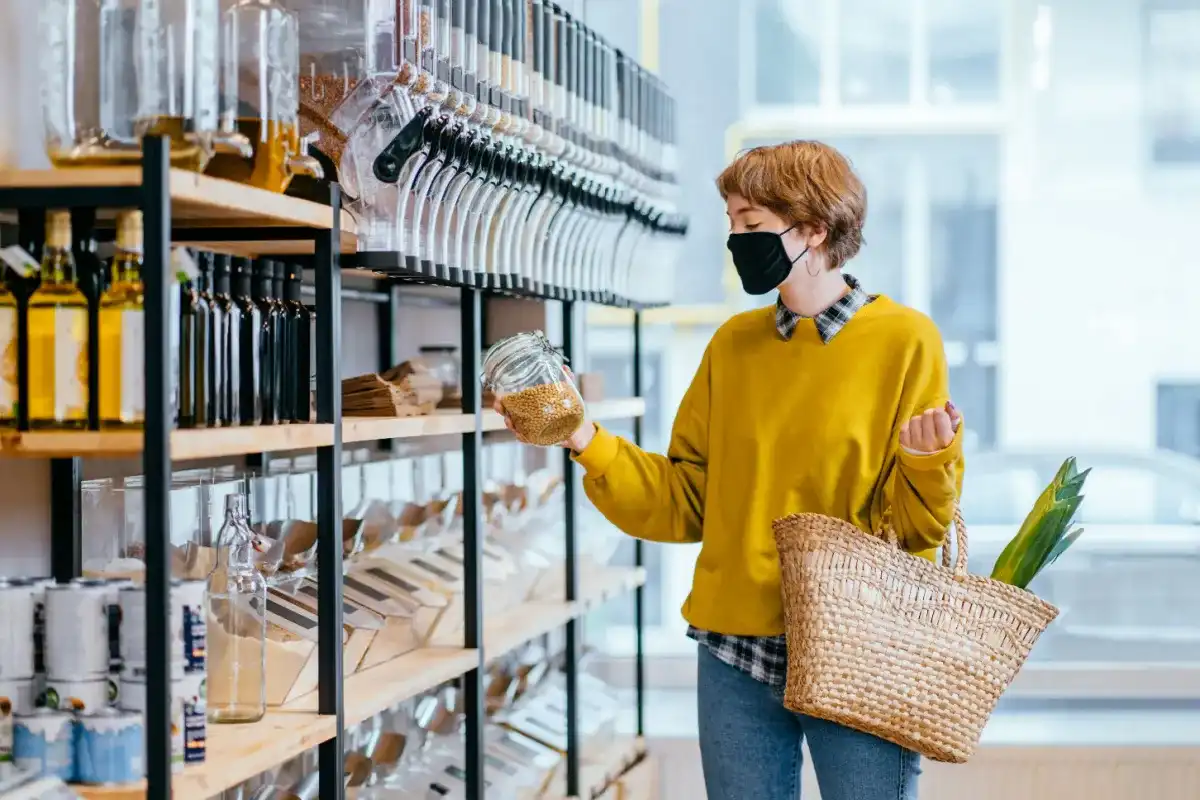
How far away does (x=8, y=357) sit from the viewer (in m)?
1.59

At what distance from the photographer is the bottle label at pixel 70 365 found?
1571 millimetres

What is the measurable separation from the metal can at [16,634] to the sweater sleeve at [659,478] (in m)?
0.92

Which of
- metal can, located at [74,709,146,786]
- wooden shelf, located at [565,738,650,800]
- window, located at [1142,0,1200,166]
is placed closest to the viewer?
metal can, located at [74,709,146,786]

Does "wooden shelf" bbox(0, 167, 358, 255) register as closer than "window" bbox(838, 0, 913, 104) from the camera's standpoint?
Yes

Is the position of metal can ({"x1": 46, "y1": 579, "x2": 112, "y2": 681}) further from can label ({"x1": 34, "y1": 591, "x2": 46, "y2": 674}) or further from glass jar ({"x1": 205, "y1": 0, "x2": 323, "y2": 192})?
glass jar ({"x1": 205, "y1": 0, "x2": 323, "y2": 192})

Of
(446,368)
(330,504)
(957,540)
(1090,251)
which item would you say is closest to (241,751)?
(330,504)

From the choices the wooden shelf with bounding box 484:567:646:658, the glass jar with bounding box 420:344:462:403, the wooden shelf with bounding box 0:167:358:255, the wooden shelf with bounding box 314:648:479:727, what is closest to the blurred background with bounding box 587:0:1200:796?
the wooden shelf with bounding box 484:567:646:658

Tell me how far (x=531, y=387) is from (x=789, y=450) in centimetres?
39

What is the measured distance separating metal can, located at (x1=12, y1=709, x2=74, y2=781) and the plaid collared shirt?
101 cm

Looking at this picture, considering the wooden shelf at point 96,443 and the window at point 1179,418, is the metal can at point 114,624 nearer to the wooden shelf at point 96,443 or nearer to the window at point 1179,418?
the wooden shelf at point 96,443

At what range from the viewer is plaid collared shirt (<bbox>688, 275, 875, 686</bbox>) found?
221 centimetres

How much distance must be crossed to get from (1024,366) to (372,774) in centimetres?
222

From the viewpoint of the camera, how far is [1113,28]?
3998 millimetres

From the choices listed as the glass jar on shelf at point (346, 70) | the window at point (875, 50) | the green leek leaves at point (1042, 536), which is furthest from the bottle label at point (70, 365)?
the window at point (875, 50)
